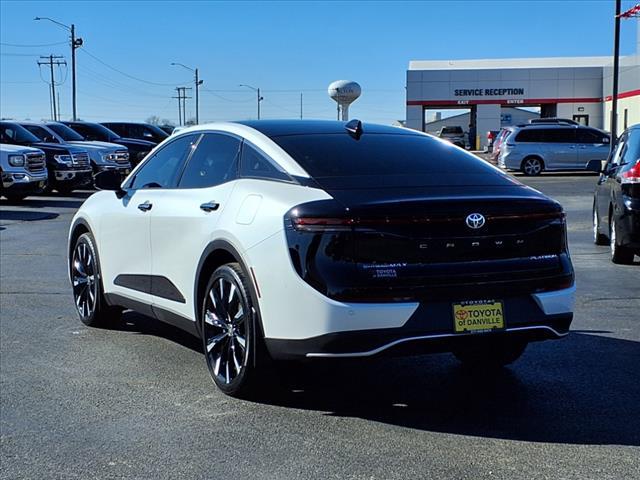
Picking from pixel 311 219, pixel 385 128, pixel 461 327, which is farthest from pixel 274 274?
pixel 385 128

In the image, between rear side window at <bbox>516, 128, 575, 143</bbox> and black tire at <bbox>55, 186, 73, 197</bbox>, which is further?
rear side window at <bbox>516, 128, 575, 143</bbox>

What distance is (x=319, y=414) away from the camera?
5230 millimetres

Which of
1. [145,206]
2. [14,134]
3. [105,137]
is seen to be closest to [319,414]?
[145,206]

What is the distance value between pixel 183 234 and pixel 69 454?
6.09 ft

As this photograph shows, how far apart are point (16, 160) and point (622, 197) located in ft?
49.4

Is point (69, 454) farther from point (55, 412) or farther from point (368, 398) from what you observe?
point (368, 398)

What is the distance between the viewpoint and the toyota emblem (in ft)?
16.2

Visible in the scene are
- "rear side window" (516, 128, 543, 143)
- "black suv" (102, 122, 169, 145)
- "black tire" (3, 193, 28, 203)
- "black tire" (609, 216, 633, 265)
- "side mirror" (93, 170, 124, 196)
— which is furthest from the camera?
"black suv" (102, 122, 169, 145)

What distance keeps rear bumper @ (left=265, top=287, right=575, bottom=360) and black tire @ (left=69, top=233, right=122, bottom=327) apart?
2873 millimetres

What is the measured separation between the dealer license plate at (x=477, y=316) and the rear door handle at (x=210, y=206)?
1.69 meters

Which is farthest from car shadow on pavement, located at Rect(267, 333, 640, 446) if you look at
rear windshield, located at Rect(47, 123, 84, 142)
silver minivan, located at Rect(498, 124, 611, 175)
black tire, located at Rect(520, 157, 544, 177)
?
black tire, located at Rect(520, 157, 544, 177)

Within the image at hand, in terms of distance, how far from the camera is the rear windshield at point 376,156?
5.46 m

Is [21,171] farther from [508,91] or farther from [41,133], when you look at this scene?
[508,91]

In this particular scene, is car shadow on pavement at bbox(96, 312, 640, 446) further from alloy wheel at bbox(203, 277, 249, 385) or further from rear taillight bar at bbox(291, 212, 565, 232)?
rear taillight bar at bbox(291, 212, 565, 232)
